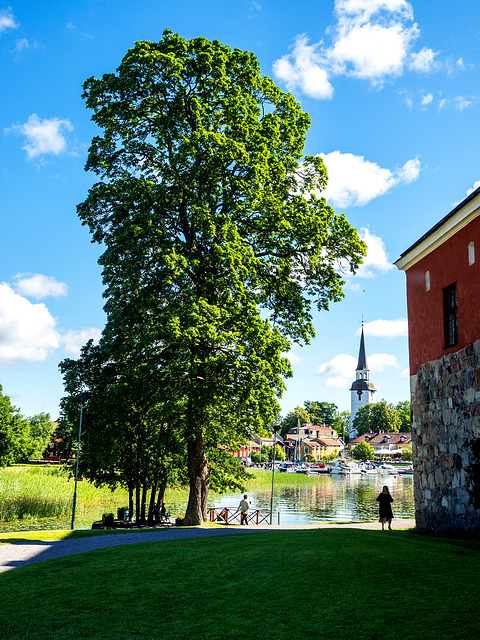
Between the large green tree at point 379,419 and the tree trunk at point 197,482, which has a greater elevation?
the large green tree at point 379,419

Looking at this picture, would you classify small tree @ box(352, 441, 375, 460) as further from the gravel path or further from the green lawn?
the green lawn

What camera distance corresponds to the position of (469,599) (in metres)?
7.60

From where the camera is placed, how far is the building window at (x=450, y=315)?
16906 millimetres

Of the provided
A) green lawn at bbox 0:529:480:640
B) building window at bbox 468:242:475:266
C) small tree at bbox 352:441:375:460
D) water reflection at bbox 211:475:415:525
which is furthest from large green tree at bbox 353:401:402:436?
→ green lawn at bbox 0:529:480:640

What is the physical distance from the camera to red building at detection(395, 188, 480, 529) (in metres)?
15.4

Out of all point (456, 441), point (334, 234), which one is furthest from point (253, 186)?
point (456, 441)

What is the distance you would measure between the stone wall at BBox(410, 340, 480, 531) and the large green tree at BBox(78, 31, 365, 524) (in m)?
4.75

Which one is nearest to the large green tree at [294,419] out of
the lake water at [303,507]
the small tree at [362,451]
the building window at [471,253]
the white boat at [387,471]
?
the small tree at [362,451]

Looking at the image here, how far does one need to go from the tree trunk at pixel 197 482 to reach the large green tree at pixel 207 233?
4 cm

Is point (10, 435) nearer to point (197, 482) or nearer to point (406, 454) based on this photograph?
point (197, 482)

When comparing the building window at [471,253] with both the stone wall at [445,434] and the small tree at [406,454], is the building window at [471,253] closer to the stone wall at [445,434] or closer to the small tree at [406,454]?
the stone wall at [445,434]

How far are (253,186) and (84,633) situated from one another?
Answer: 15416 mm

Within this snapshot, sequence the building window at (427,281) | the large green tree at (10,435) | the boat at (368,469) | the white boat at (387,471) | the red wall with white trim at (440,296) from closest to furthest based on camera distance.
Result: the red wall with white trim at (440,296) → the building window at (427,281) → the large green tree at (10,435) → the white boat at (387,471) → the boat at (368,469)

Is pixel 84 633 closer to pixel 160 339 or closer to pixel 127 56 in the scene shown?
pixel 160 339
